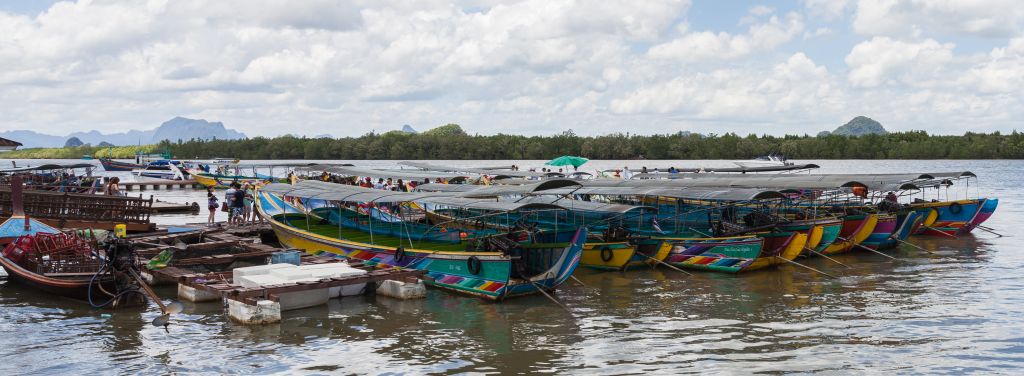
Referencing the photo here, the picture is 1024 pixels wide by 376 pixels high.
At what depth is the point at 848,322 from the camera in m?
14.0

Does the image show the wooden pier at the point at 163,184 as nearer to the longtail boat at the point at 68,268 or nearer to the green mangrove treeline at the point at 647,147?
the longtail boat at the point at 68,268

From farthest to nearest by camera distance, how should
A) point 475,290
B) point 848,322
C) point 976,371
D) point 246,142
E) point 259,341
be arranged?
point 246,142 → point 475,290 → point 848,322 → point 259,341 → point 976,371

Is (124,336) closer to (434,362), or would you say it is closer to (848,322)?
(434,362)

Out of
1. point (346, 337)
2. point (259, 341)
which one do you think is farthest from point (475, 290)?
point (259, 341)

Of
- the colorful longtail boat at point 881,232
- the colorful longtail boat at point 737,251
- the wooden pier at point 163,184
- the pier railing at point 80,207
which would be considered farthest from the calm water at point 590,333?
the wooden pier at point 163,184

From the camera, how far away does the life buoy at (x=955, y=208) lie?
88.0ft

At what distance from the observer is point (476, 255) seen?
1581 cm

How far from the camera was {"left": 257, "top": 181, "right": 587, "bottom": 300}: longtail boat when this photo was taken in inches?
611

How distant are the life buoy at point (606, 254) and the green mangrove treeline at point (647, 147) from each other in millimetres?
78491

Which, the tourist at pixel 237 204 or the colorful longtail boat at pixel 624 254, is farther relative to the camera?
the tourist at pixel 237 204

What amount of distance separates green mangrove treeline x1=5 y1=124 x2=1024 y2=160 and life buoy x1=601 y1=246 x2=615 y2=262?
78.5 m

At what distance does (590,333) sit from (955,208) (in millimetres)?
18944

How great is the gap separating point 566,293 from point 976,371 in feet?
24.7

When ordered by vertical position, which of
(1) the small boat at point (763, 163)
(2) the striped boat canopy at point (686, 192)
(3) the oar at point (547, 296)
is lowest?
(3) the oar at point (547, 296)
